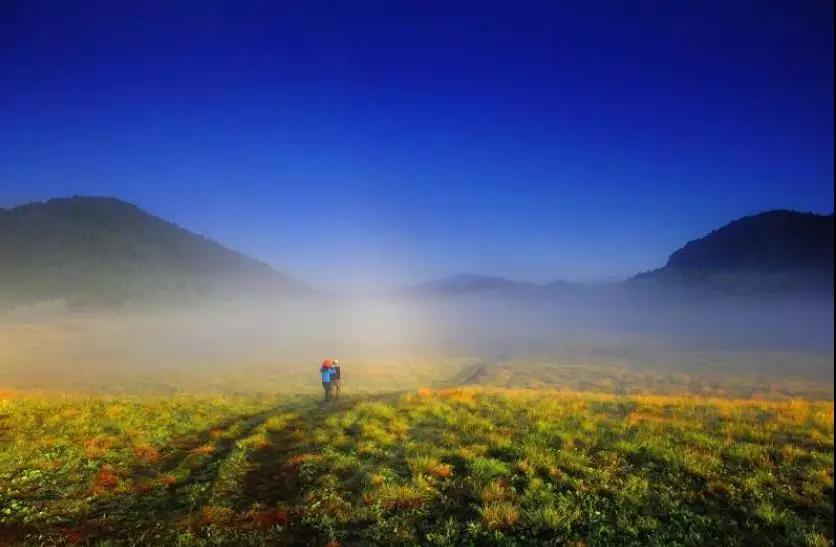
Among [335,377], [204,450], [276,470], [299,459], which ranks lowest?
[276,470]

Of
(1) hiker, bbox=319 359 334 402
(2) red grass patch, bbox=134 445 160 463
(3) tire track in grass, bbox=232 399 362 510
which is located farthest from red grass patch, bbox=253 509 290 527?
(1) hiker, bbox=319 359 334 402

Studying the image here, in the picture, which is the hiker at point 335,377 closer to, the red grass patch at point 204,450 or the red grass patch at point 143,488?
the red grass patch at point 204,450

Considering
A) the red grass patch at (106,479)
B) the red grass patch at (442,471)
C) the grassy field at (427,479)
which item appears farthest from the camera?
the red grass patch at (106,479)

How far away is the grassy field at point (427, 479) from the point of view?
10.9m

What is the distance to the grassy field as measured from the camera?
1086cm

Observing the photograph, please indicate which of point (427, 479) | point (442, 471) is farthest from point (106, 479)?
point (442, 471)

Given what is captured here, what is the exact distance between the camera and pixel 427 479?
1341 centimetres

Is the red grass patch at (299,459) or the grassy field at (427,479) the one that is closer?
the grassy field at (427,479)

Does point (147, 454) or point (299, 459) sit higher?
point (147, 454)

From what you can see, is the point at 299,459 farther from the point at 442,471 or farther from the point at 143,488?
the point at 442,471

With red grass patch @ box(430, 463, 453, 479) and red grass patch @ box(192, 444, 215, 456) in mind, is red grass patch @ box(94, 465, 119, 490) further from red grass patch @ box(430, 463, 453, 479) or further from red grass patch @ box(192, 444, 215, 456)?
red grass patch @ box(430, 463, 453, 479)

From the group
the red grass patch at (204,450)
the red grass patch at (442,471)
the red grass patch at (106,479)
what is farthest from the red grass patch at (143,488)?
the red grass patch at (442,471)

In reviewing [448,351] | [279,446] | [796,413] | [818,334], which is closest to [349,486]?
[279,446]

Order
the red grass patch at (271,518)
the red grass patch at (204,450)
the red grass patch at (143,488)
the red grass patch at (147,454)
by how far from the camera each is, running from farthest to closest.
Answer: the red grass patch at (204,450)
the red grass patch at (147,454)
the red grass patch at (143,488)
the red grass patch at (271,518)
